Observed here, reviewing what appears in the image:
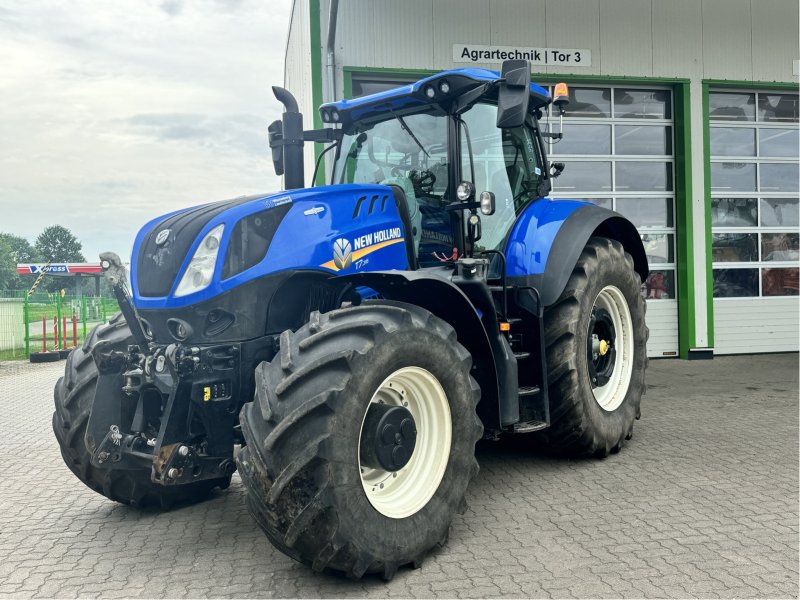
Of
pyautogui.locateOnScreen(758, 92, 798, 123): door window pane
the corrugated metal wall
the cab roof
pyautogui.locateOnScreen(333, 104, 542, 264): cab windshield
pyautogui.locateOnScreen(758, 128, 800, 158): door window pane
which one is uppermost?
the corrugated metal wall

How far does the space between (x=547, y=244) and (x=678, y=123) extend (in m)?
7.51

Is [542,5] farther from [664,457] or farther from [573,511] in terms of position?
[573,511]

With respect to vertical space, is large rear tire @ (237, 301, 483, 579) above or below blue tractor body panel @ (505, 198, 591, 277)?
below

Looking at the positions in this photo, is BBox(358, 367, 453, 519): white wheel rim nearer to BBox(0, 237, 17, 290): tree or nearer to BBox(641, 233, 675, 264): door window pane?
BBox(641, 233, 675, 264): door window pane

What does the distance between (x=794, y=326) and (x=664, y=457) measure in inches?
312

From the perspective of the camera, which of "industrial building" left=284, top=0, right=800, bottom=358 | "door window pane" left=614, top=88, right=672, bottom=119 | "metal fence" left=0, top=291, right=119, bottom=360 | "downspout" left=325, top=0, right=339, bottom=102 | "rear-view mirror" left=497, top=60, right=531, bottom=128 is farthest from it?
"metal fence" left=0, top=291, right=119, bottom=360

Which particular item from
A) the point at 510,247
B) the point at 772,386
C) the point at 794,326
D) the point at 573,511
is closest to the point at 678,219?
the point at 794,326

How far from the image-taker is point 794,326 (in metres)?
11.9

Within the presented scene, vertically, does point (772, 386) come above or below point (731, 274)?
below

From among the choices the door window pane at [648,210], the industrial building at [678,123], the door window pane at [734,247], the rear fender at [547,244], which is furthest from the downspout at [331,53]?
the door window pane at [734,247]

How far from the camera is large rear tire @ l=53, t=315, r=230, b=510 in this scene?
4109mm

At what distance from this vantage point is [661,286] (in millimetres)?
11516

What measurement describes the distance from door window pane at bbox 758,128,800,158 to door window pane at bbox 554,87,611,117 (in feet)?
8.87

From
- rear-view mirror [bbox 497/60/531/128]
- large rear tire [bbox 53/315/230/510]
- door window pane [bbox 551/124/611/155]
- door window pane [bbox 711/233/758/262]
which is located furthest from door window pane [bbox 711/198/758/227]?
large rear tire [bbox 53/315/230/510]
